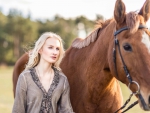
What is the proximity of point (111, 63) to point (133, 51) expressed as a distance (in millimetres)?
389

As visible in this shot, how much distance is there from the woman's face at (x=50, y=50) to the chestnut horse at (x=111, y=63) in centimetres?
59

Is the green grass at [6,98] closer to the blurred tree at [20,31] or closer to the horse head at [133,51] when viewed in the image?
the horse head at [133,51]

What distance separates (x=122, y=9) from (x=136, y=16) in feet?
0.56

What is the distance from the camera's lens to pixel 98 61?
371 cm

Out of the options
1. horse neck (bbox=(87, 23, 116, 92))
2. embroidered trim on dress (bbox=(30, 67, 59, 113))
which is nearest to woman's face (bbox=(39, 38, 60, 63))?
embroidered trim on dress (bbox=(30, 67, 59, 113))

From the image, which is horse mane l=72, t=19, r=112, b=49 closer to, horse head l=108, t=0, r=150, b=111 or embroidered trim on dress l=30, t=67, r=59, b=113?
horse head l=108, t=0, r=150, b=111

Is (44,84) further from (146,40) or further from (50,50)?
(146,40)

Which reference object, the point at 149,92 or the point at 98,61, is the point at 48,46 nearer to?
the point at 98,61

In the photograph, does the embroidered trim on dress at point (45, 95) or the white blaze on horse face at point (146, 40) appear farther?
the embroidered trim on dress at point (45, 95)

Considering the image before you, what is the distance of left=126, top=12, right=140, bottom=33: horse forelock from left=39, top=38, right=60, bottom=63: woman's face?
2.78ft

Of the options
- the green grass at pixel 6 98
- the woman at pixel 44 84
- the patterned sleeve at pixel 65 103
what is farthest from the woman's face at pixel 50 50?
the green grass at pixel 6 98

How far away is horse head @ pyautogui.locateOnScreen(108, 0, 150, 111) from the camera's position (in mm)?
2934

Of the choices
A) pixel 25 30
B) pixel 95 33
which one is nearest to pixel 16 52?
pixel 25 30

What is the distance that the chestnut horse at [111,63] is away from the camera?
2977 millimetres
